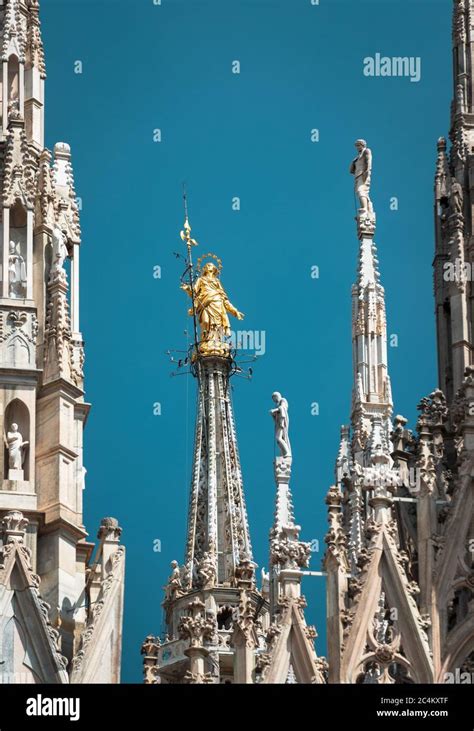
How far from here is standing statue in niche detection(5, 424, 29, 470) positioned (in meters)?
63.2

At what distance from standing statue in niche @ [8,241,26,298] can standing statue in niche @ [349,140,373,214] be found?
9.74 meters

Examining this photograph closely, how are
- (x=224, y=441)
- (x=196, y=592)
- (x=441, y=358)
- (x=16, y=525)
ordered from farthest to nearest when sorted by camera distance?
(x=224, y=441) < (x=196, y=592) < (x=441, y=358) < (x=16, y=525)

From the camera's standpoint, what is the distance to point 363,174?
240ft

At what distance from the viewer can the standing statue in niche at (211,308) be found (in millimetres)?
94375

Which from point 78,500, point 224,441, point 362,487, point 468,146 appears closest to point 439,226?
point 468,146

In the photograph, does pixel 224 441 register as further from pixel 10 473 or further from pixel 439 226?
pixel 10 473

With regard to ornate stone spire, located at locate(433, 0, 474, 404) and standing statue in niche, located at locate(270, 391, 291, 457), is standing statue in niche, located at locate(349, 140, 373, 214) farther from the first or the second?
standing statue in niche, located at locate(270, 391, 291, 457)

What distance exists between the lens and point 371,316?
7194 centimetres

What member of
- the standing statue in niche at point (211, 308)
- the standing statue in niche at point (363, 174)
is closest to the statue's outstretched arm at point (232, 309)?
the standing statue in niche at point (211, 308)

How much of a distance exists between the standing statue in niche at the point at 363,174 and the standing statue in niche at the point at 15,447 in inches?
455

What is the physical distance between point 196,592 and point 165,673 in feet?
31.0

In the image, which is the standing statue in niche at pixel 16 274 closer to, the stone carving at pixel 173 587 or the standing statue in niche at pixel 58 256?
the standing statue in niche at pixel 58 256

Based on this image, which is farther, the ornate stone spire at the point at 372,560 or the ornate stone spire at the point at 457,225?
the ornate stone spire at the point at 457,225

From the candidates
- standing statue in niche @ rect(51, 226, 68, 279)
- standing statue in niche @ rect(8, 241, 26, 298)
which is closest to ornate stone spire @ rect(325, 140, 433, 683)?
standing statue in niche @ rect(51, 226, 68, 279)
